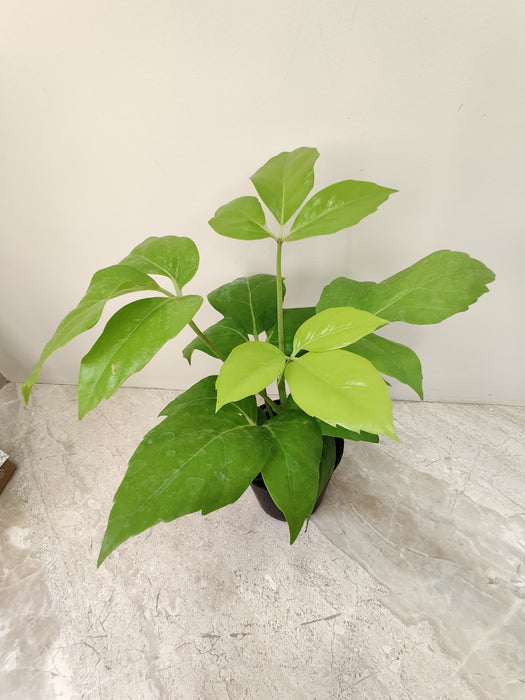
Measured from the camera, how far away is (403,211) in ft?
2.34

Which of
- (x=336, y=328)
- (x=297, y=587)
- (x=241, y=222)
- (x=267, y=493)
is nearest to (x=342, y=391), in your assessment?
(x=336, y=328)

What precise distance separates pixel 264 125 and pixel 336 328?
411 mm

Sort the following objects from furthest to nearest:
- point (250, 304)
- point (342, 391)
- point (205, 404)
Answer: point (250, 304), point (205, 404), point (342, 391)

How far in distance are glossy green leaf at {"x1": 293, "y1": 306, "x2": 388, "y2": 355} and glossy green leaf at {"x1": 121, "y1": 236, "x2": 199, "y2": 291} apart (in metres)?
0.17

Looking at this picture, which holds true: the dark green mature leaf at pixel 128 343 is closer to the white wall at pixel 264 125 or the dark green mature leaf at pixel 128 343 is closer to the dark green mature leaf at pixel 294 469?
the dark green mature leaf at pixel 294 469

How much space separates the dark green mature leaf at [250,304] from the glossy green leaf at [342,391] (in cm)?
29

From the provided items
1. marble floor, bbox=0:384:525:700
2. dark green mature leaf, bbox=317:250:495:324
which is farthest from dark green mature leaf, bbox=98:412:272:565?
marble floor, bbox=0:384:525:700

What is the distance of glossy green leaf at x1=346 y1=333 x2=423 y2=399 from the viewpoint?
1.72ft

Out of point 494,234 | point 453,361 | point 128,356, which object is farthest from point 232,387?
point 453,361

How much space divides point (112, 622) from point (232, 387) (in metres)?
0.66

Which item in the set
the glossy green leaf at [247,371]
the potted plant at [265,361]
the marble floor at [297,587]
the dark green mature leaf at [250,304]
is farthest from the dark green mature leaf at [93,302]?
the marble floor at [297,587]

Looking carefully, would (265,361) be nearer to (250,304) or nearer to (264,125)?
(250,304)

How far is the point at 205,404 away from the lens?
1.95 feet

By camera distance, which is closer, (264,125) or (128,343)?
(128,343)
